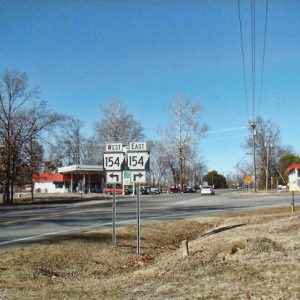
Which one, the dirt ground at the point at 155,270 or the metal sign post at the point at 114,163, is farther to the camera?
the metal sign post at the point at 114,163

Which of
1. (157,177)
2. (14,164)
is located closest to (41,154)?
(14,164)

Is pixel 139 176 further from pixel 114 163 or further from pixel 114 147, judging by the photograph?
pixel 114 147

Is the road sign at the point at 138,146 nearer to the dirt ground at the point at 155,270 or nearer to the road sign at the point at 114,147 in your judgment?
the road sign at the point at 114,147

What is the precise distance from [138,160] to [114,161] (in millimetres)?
853

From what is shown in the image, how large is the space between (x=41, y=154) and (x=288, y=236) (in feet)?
135

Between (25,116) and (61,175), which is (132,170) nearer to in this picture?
(25,116)

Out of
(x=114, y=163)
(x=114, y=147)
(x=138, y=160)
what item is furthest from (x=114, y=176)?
(x=138, y=160)

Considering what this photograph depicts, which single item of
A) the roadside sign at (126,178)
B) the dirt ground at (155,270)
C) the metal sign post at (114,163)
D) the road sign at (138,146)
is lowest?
the dirt ground at (155,270)

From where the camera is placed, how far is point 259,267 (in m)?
7.19

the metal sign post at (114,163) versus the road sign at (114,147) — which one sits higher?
the road sign at (114,147)

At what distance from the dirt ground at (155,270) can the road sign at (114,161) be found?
2.22 m

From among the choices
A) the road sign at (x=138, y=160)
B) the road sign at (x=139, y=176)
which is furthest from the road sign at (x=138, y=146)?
the road sign at (x=139, y=176)

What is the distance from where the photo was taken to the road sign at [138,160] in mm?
11917

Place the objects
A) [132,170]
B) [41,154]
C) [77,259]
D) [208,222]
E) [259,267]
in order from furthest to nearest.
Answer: [41,154] → [208,222] → [132,170] → [77,259] → [259,267]
